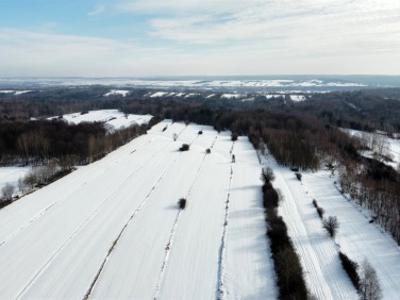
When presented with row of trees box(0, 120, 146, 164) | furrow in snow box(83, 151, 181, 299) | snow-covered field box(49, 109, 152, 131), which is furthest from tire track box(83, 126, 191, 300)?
snow-covered field box(49, 109, 152, 131)

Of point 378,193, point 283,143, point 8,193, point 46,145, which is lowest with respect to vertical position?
point 8,193

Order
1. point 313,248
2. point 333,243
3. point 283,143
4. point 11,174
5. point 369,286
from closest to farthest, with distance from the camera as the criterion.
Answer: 1. point 369,286
2. point 313,248
3. point 333,243
4. point 11,174
5. point 283,143

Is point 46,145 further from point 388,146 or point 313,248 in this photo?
point 388,146

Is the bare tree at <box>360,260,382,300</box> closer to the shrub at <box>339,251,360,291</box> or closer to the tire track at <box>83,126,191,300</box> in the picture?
the shrub at <box>339,251,360,291</box>

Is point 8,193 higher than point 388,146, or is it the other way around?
point 8,193

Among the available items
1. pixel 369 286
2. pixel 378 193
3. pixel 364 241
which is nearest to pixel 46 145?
pixel 378 193

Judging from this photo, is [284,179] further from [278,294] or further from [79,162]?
[79,162]
